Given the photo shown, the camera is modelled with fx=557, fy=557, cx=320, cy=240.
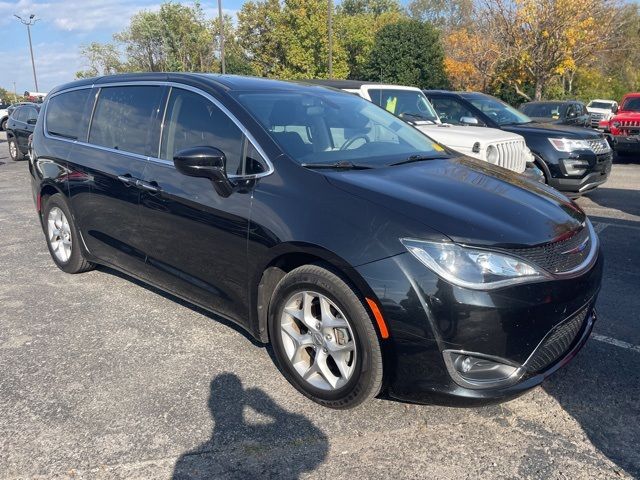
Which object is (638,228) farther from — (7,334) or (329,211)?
(7,334)

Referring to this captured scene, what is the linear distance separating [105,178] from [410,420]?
Result: 2.85 m

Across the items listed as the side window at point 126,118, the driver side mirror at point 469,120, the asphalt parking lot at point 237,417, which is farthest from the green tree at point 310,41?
the asphalt parking lot at point 237,417

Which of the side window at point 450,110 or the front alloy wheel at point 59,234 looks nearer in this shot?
the front alloy wheel at point 59,234

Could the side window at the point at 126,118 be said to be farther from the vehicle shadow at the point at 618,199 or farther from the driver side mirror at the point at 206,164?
the vehicle shadow at the point at 618,199

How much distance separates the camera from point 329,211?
282 centimetres

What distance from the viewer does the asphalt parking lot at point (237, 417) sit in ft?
8.32

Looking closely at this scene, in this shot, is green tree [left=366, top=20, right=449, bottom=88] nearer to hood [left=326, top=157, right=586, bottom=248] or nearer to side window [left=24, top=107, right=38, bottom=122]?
side window [left=24, top=107, right=38, bottom=122]

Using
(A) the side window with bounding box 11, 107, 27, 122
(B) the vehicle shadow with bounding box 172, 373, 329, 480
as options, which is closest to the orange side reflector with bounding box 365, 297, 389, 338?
(B) the vehicle shadow with bounding box 172, 373, 329, 480

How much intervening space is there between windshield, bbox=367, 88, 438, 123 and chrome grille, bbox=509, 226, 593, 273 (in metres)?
5.33

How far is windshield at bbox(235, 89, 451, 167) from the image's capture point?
3.35 m

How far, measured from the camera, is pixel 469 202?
2.90 meters

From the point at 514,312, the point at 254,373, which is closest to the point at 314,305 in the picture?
→ the point at 254,373

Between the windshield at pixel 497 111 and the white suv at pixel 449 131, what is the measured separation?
986 mm

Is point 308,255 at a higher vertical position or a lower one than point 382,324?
higher
